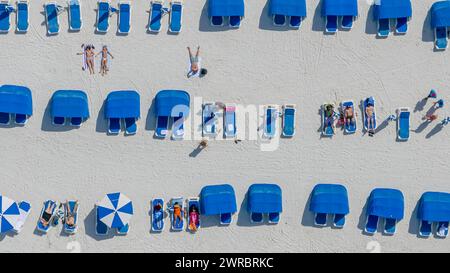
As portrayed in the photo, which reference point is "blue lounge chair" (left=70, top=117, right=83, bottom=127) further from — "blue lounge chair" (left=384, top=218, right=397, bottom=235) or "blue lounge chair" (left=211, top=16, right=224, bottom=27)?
"blue lounge chair" (left=384, top=218, right=397, bottom=235)

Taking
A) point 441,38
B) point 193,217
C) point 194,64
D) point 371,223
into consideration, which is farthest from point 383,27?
point 193,217

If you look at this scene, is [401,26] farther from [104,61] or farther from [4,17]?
[4,17]

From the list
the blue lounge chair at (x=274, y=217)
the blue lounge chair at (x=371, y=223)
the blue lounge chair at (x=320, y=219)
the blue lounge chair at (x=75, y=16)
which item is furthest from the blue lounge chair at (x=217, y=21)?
the blue lounge chair at (x=371, y=223)

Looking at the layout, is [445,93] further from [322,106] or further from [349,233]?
[349,233]

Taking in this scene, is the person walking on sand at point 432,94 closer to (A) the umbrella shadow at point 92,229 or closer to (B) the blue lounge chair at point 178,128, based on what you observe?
(B) the blue lounge chair at point 178,128

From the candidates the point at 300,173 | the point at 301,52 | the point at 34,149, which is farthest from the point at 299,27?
the point at 34,149

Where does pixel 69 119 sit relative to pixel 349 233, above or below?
above
